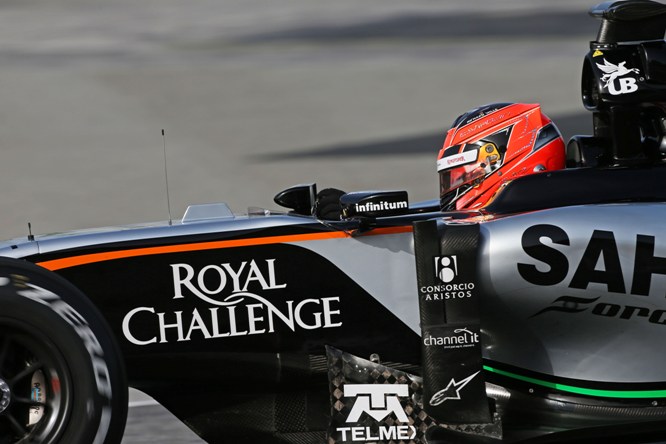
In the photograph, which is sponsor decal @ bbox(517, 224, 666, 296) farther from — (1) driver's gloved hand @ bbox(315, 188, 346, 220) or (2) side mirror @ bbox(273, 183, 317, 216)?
(2) side mirror @ bbox(273, 183, 317, 216)

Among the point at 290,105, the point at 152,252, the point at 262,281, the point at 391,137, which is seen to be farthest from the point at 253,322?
the point at 290,105

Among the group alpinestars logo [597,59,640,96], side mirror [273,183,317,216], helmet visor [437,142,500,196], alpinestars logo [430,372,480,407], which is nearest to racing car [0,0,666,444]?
alpinestars logo [430,372,480,407]

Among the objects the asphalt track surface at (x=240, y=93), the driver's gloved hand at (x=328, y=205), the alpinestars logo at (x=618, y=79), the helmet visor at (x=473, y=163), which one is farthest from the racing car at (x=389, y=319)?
the driver's gloved hand at (x=328, y=205)

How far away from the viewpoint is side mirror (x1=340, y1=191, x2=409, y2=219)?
14.7ft

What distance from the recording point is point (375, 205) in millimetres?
4500

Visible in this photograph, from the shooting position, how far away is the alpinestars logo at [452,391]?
14.4 feet

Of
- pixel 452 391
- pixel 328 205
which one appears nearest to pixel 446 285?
pixel 452 391

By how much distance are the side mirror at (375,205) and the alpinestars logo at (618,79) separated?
1.02m

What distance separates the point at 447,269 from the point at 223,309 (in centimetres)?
78

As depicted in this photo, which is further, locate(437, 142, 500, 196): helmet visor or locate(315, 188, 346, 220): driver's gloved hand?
locate(315, 188, 346, 220): driver's gloved hand

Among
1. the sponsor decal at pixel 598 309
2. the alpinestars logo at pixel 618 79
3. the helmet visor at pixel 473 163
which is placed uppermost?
the alpinestars logo at pixel 618 79

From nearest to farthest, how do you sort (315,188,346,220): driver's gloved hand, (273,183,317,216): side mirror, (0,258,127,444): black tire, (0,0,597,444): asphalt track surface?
(0,258,127,444): black tire < (315,188,346,220): driver's gloved hand < (273,183,317,216): side mirror < (0,0,597,444): asphalt track surface

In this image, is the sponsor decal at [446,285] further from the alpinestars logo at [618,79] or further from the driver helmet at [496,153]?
the alpinestars logo at [618,79]

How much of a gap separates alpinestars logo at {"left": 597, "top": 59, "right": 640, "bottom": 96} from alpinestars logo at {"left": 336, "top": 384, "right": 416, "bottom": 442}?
4.88 feet
